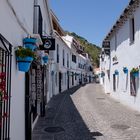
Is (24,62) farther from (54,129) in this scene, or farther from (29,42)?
(54,129)

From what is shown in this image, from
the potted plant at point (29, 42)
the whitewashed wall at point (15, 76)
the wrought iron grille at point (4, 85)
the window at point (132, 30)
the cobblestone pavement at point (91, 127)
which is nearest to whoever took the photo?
the wrought iron grille at point (4, 85)

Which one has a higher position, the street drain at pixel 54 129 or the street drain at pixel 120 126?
the street drain at pixel 120 126

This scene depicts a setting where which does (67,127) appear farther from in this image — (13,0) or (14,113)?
(13,0)

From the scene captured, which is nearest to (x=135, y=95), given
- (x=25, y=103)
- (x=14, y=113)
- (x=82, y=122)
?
(x=82, y=122)

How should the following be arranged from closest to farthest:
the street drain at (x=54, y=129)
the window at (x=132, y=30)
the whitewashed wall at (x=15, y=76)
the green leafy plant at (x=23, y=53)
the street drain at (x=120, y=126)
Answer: the whitewashed wall at (x=15, y=76)
the green leafy plant at (x=23, y=53)
the street drain at (x=54, y=129)
the street drain at (x=120, y=126)
the window at (x=132, y=30)

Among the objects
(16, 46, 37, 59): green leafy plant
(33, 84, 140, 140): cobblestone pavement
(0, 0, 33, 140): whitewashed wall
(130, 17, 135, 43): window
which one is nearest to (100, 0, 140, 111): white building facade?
(130, 17, 135, 43): window

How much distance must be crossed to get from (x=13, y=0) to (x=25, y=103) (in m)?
2.94

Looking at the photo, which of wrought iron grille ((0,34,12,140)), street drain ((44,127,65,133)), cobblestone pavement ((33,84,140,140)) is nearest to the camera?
wrought iron grille ((0,34,12,140))

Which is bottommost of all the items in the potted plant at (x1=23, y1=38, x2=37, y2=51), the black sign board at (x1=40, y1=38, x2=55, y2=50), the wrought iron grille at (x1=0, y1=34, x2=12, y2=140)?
the wrought iron grille at (x1=0, y1=34, x2=12, y2=140)

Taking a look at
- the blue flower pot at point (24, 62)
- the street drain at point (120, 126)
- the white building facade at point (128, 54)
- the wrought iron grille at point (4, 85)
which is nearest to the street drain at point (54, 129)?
the street drain at point (120, 126)

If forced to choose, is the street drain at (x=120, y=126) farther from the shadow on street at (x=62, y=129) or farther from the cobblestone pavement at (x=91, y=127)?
the shadow on street at (x=62, y=129)

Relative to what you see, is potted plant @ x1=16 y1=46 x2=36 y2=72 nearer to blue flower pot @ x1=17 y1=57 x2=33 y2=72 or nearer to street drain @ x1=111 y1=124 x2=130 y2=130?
blue flower pot @ x1=17 y1=57 x2=33 y2=72

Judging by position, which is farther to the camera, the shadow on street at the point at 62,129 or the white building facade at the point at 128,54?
the white building facade at the point at 128,54

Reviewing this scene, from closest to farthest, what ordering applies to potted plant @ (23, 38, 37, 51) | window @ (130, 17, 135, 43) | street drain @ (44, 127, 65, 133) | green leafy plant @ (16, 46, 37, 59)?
green leafy plant @ (16, 46, 37, 59) < potted plant @ (23, 38, 37, 51) < street drain @ (44, 127, 65, 133) < window @ (130, 17, 135, 43)
